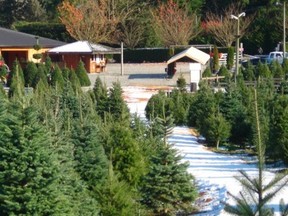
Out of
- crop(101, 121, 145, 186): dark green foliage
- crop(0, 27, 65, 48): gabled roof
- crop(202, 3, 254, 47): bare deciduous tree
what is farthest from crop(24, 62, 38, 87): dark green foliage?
crop(202, 3, 254, 47): bare deciduous tree

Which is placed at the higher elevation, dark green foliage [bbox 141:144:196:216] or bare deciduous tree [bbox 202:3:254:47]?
bare deciduous tree [bbox 202:3:254:47]

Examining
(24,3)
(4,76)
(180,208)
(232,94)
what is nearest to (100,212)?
(180,208)

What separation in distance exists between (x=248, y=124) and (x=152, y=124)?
3.53 meters

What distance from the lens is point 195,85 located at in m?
30.3

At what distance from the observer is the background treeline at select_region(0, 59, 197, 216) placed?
8367mm

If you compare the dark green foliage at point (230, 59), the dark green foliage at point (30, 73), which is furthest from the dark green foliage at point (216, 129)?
the dark green foliage at point (230, 59)

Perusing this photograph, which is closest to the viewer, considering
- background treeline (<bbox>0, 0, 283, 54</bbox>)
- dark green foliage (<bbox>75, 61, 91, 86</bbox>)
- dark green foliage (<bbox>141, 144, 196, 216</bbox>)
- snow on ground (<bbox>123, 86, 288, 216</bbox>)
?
dark green foliage (<bbox>141, 144, 196, 216</bbox>)

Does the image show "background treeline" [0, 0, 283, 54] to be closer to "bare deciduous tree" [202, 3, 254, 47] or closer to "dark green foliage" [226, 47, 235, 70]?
"bare deciduous tree" [202, 3, 254, 47]

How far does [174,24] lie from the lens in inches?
2146

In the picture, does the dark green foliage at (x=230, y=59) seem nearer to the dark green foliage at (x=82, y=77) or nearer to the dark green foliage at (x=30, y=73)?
the dark green foliage at (x=82, y=77)

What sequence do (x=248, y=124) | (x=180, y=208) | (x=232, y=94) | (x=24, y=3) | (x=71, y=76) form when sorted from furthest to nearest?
(x=24, y=3)
(x=71, y=76)
(x=232, y=94)
(x=248, y=124)
(x=180, y=208)

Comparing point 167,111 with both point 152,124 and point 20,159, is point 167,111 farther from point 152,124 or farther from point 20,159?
point 20,159

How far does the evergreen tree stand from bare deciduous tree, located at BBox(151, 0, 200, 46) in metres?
45.9

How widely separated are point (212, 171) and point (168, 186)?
295 centimetres
